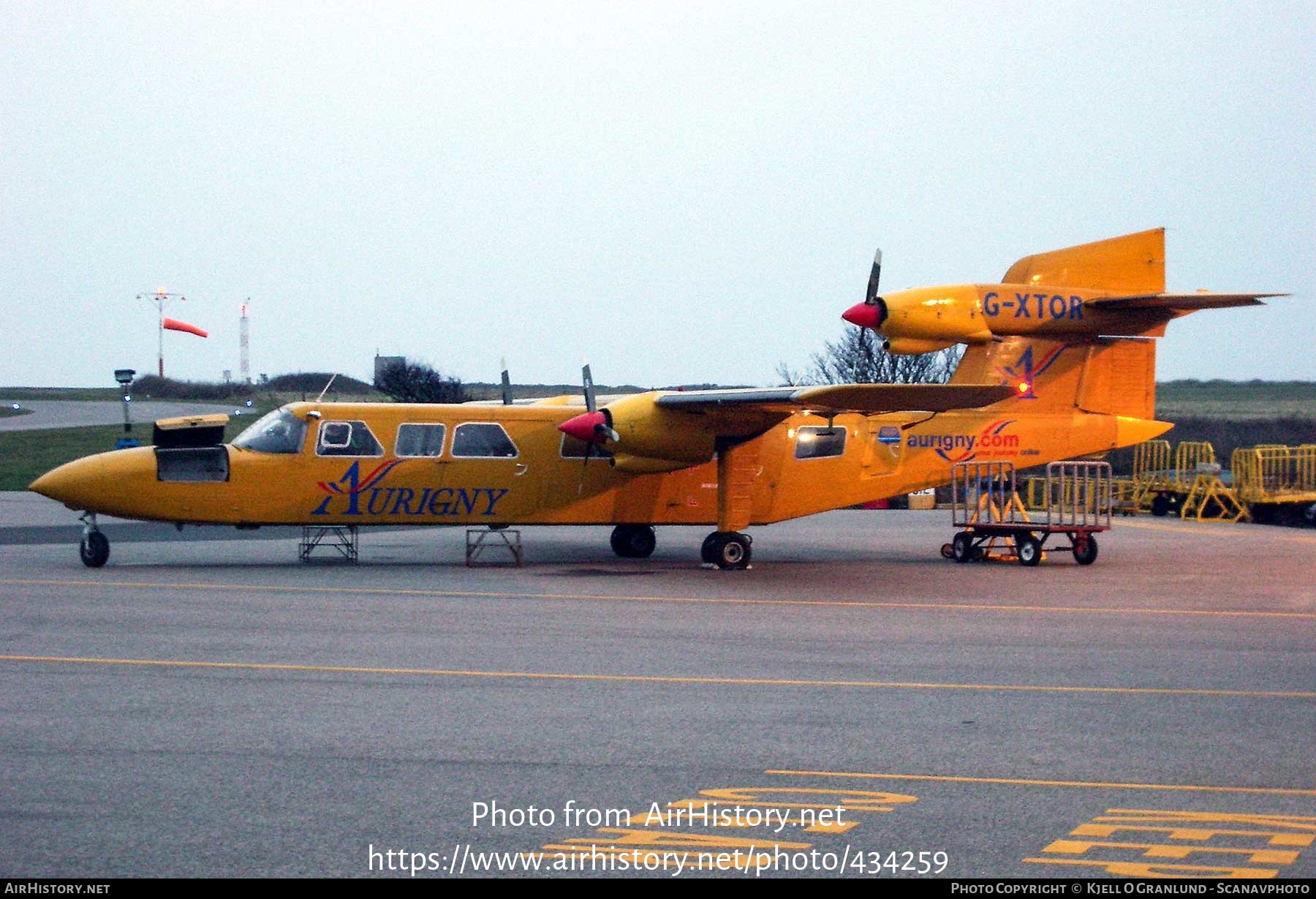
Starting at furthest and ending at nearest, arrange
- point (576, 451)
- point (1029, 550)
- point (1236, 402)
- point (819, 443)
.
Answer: point (1236, 402)
point (819, 443)
point (1029, 550)
point (576, 451)

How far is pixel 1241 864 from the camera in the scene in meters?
6.17

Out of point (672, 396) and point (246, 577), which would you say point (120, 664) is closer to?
point (246, 577)

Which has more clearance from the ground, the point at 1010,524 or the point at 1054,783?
the point at 1010,524

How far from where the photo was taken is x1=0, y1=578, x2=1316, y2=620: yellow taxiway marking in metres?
15.7

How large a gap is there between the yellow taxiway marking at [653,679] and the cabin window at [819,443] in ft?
35.9

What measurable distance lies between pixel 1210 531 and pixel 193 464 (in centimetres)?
2086

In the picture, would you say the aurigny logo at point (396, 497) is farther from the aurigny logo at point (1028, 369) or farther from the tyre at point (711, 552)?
the aurigny logo at point (1028, 369)

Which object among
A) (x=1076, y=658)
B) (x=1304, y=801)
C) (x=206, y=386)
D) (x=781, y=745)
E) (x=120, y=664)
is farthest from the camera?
(x=206, y=386)

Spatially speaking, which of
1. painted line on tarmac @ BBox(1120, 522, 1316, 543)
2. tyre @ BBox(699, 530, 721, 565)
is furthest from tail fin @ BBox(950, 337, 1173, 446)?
painted line on tarmac @ BBox(1120, 522, 1316, 543)

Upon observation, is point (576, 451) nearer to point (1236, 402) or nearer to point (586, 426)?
point (586, 426)

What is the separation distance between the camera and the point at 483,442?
68.4 feet

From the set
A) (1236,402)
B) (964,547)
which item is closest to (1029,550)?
(964,547)

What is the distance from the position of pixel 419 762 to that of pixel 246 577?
11.1 metres

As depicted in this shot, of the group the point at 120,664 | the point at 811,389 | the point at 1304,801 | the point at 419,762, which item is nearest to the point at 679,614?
the point at 811,389
